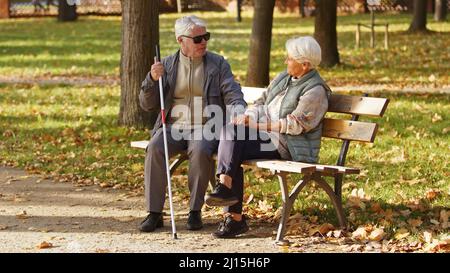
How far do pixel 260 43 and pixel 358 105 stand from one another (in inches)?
354

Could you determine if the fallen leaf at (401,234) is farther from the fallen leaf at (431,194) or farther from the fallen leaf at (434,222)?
the fallen leaf at (431,194)

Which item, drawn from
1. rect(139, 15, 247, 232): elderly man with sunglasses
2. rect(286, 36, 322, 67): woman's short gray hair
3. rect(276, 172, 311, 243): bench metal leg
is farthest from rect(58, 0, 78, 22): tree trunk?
rect(276, 172, 311, 243): bench metal leg

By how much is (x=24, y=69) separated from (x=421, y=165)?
43.0ft

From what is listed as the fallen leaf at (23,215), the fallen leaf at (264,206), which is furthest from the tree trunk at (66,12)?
the fallen leaf at (264,206)

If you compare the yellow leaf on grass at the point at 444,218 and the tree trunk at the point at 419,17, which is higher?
the yellow leaf on grass at the point at 444,218

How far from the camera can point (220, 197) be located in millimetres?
7426

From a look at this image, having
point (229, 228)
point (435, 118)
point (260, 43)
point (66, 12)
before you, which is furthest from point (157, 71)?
point (66, 12)

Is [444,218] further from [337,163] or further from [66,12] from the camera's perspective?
[66,12]

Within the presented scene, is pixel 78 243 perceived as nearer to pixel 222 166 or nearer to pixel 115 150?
pixel 222 166

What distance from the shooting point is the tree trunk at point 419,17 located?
101 ft

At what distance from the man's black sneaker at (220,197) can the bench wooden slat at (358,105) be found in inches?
38.7

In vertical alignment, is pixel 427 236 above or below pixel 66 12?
above

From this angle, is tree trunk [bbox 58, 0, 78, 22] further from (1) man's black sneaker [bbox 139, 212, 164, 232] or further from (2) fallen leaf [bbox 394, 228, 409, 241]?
(2) fallen leaf [bbox 394, 228, 409, 241]
